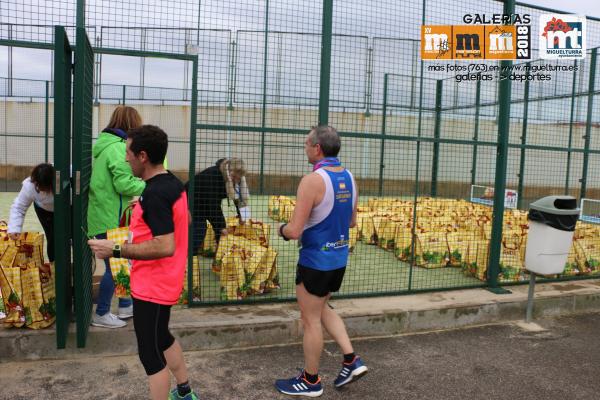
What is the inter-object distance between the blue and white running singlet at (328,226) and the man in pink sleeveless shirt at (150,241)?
85 centimetres

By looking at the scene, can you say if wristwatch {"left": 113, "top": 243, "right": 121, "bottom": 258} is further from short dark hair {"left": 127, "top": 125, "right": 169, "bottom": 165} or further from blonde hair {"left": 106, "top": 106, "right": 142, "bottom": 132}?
blonde hair {"left": 106, "top": 106, "right": 142, "bottom": 132}

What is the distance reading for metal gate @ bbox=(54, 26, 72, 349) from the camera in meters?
3.45

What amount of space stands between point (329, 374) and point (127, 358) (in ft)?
5.05

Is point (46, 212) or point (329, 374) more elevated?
point (46, 212)

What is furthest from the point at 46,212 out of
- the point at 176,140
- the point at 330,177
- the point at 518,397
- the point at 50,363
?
the point at 176,140

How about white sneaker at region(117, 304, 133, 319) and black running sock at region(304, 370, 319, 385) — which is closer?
black running sock at region(304, 370, 319, 385)

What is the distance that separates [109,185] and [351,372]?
223 cm

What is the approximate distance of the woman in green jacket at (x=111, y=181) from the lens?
153 inches

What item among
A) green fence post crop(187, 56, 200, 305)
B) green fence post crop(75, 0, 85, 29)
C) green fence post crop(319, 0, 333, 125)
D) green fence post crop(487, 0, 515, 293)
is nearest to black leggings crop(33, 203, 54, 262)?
green fence post crop(187, 56, 200, 305)

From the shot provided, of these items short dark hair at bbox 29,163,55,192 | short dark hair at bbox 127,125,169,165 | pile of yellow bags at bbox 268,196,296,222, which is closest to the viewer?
short dark hair at bbox 127,125,169,165

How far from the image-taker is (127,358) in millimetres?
3969

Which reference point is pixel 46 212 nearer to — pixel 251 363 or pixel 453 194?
pixel 251 363

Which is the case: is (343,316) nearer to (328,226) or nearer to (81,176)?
(328,226)

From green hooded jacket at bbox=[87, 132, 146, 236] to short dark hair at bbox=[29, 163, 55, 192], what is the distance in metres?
0.78
